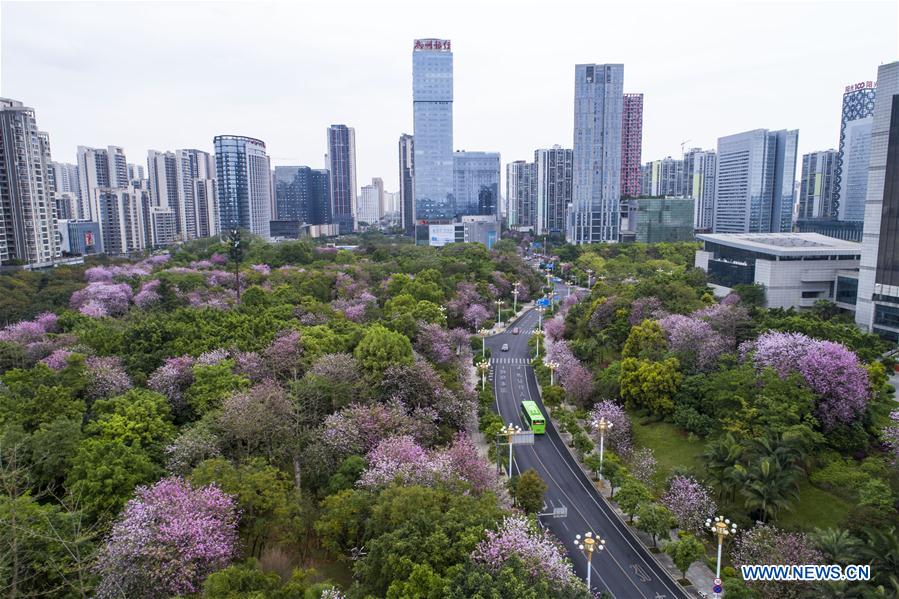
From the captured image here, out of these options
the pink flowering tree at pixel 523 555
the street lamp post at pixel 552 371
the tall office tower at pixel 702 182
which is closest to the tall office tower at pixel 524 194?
the tall office tower at pixel 702 182

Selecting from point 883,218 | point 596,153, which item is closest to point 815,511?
point 883,218

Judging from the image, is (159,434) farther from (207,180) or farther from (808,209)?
(808,209)

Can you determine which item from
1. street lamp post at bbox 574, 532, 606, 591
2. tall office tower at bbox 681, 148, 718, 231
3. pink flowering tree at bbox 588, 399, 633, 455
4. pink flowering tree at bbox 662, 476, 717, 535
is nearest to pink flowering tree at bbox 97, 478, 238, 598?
street lamp post at bbox 574, 532, 606, 591

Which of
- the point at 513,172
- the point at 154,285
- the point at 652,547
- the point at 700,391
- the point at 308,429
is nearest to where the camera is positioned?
the point at 652,547

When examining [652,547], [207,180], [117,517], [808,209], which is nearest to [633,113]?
[808,209]

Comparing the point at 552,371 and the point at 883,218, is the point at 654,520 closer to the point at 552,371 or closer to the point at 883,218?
the point at 552,371
